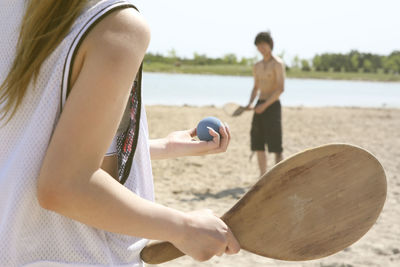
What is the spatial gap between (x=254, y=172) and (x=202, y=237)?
6.69 meters

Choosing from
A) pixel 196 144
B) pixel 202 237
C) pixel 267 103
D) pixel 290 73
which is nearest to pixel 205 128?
pixel 196 144

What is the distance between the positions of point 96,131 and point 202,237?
0.31 metres

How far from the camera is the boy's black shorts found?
21.4ft

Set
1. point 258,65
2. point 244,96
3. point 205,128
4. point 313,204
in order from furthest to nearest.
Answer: point 244,96
point 258,65
point 205,128
point 313,204

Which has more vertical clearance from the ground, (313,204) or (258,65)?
(258,65)

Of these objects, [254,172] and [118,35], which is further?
[254,172]

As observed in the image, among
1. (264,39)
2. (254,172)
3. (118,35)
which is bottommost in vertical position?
(254,172)

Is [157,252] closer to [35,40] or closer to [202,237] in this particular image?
[202,237]

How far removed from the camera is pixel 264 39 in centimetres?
643

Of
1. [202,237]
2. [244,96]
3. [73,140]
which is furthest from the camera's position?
[244,96]

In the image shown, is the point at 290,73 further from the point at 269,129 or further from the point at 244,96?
the point at 269,129

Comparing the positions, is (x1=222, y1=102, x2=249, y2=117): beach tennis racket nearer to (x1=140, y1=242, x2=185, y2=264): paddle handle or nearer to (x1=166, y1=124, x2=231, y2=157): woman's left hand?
(x1=166, y1=124, x2=231, y2=157): woman's left hand

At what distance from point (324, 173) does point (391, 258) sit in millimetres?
3399

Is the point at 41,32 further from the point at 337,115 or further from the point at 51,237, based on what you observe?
the point at 337,115
